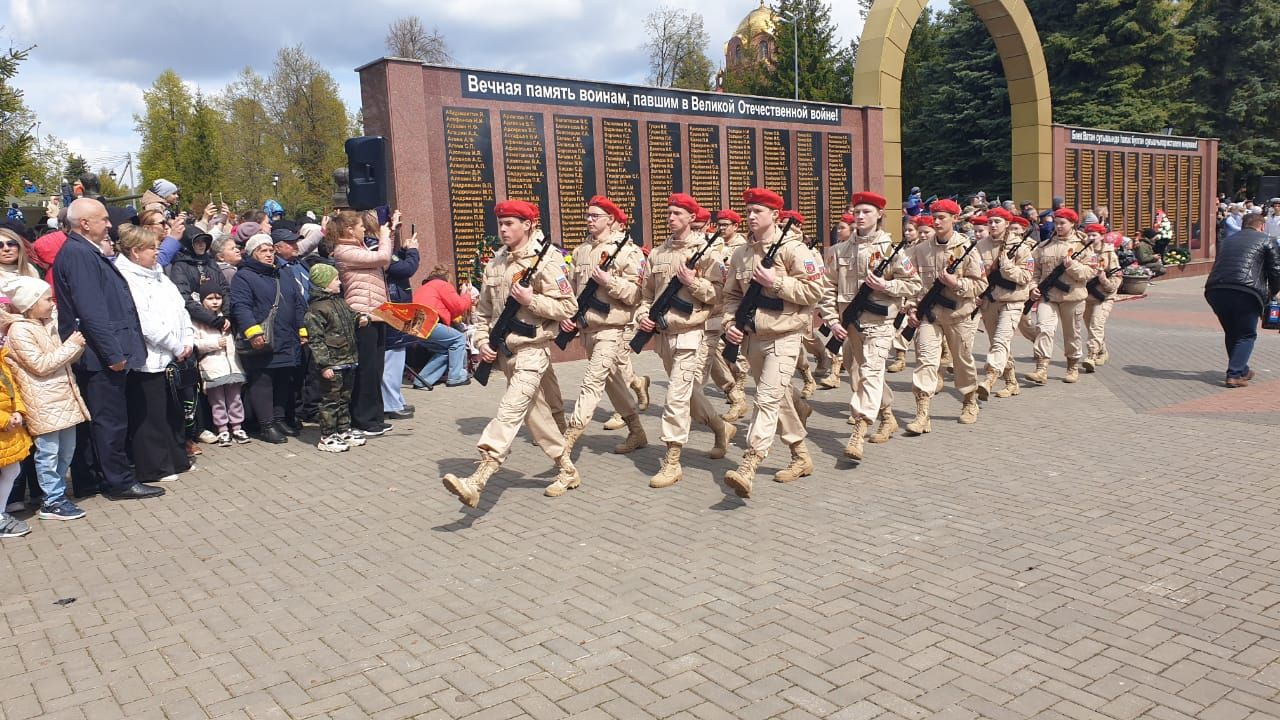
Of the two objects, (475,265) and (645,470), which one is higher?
(475,265)

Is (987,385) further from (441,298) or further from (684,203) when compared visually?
(441,298)

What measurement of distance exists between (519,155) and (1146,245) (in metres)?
17.5

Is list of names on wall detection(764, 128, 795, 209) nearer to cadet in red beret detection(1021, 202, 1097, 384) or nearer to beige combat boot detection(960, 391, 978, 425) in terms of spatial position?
cadet in red beret detection(1021, 202, 1097, 384)

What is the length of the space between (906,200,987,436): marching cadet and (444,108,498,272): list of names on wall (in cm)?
555

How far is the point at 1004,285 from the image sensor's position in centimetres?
998

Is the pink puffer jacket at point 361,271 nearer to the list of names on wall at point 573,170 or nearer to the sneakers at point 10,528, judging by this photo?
the sneakers at point 10,528

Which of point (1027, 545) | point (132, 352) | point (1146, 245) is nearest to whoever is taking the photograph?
point (1027, 545)

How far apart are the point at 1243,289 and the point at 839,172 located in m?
7.46

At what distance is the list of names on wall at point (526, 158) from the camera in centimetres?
1215

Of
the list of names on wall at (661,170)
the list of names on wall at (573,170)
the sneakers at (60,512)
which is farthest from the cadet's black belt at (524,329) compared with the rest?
the list of names on wall at (661,170)

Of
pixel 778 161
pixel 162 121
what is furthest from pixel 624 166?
pixel 162 121

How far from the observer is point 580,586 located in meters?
4.81

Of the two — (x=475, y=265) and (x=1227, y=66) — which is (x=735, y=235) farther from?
(x=1227, y=66)

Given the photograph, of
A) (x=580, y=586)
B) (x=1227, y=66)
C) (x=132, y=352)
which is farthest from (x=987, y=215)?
(x=1227, y=66)
